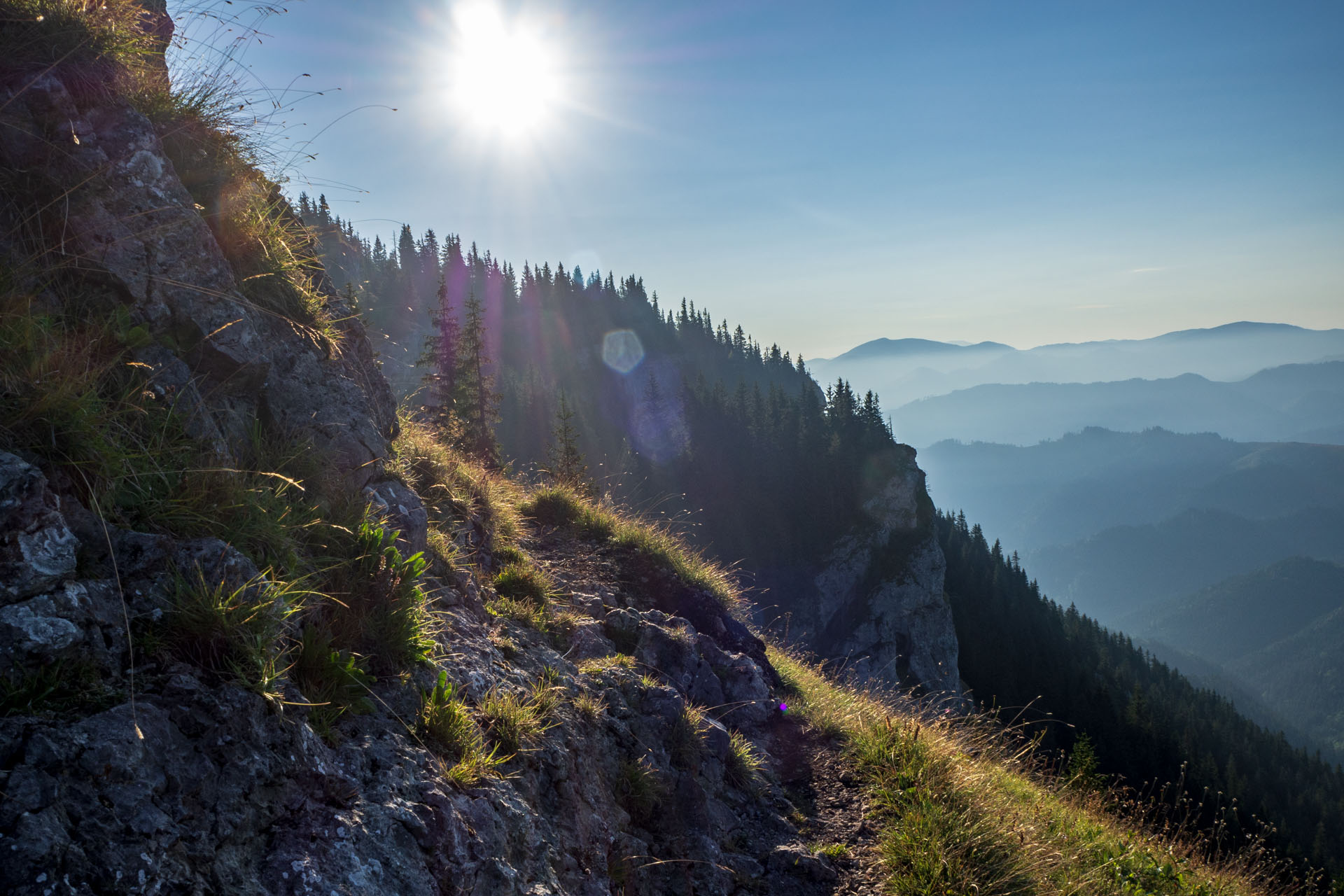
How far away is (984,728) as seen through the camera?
798cm

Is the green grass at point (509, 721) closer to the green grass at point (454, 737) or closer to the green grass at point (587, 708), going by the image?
the green grass at point (454, 737)

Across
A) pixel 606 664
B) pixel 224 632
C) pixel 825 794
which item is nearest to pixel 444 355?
pixel 606 664

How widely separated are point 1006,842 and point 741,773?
2.20 meters

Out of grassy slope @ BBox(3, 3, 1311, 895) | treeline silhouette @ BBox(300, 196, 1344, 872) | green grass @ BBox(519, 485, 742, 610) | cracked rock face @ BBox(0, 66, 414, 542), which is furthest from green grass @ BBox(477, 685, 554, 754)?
treeline silhouette @ BBox(300, 196, 1344, 872)

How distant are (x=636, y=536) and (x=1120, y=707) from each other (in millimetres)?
88119

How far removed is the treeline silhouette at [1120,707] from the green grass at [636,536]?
6439cm

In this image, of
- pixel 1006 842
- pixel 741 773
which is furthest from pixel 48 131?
pixel 1006 842

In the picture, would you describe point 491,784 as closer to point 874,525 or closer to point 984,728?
point 984,728

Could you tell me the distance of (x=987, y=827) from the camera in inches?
187

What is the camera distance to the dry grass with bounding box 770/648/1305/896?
14.7 feet

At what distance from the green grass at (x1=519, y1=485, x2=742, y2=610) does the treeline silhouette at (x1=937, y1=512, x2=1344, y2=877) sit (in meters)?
64.4

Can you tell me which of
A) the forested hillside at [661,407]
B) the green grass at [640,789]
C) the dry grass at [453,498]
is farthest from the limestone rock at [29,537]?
the forested hillside at [661,407]

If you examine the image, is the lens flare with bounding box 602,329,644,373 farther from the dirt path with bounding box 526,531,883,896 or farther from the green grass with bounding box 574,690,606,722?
the green grass with bounding box 574,690,606,722

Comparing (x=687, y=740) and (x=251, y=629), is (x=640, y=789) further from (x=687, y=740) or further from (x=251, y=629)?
(x=251, y=629)
